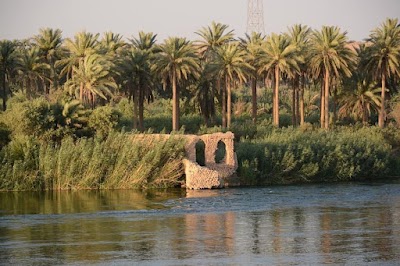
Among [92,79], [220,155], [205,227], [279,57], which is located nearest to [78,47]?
[92,79]

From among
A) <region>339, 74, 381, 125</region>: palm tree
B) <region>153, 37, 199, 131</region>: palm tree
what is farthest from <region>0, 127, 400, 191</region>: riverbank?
<region>339, 74, 381, 125</region>: palm tree

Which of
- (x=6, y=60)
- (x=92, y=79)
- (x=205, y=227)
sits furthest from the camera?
(x=6, y=60)

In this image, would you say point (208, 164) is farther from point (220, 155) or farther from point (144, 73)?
point (144, 73)

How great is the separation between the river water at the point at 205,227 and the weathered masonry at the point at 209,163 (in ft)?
4.06

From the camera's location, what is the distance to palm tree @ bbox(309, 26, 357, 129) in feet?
231

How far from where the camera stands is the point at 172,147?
4984 centimetres

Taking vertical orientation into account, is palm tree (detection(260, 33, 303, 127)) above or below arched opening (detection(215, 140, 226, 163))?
above

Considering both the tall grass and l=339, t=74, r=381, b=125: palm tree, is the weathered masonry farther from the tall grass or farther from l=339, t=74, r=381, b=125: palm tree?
l=339, t=74, r=381, b=125: palm tree

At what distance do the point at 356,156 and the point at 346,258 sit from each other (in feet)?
93.9

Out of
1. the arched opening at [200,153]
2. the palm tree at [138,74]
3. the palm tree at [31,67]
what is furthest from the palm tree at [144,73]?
the arched opening at [200,153]

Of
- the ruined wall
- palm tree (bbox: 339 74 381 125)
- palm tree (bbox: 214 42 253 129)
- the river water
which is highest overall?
palm tree (bbox: 214 42 253 129)

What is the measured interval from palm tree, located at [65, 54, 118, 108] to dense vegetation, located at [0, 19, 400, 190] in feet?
0.31

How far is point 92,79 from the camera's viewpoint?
6406 centimetres

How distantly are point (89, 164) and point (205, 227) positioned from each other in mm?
14934
